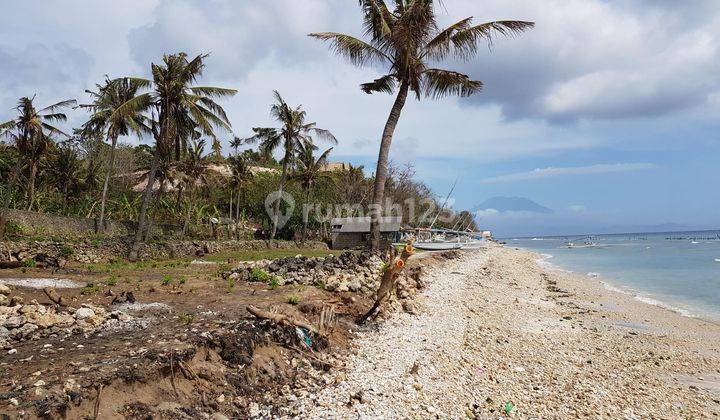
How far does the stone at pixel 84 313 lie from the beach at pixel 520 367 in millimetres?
4200

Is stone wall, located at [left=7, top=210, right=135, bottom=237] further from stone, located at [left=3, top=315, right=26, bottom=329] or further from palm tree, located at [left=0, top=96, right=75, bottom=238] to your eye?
stone, located at [left=3, top=315, right=26, bottom=329]

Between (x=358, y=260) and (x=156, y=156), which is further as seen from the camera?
(x=156, y=156)

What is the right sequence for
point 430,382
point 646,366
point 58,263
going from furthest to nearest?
point 58,263, point 646,366, point 430,382

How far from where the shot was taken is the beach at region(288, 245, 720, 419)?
6.33m

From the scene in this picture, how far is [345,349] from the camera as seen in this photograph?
27.5ft

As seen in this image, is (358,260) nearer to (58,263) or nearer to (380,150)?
(380,150)

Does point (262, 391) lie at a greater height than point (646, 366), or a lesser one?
greater

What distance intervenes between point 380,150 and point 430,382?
1167 centimetres

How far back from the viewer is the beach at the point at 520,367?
20.8 feet

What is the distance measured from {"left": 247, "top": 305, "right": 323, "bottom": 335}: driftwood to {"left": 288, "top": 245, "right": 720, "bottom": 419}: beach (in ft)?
2.96

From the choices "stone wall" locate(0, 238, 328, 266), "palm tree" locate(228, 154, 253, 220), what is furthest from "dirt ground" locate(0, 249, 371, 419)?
"palm tree" locate(228, 154, 253, 220)

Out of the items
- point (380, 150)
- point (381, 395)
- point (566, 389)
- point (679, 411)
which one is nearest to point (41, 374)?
point (381, 395)

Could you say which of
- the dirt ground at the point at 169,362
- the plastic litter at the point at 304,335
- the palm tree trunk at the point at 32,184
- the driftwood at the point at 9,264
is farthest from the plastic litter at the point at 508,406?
the palm tree trunk at the point at 32,184

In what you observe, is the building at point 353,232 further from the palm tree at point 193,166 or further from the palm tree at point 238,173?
the palm tree at point 193,166
